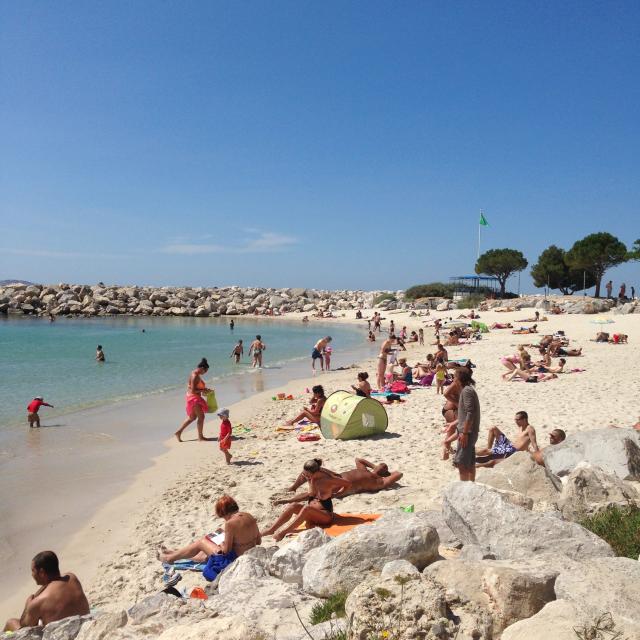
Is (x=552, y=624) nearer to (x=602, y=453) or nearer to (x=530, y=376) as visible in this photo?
(x=602, y=453)

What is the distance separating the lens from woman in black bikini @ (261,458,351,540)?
20.1ft

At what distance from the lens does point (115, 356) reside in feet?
96.2

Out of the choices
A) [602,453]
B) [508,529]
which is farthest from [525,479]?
[508,529]

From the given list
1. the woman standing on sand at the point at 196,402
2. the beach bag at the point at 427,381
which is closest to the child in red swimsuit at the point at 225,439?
the woman standing on sand at the point at 196,402

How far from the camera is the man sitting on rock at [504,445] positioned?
8062 mm

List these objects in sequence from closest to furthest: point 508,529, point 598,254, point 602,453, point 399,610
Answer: point 399,610 → point 508,529 → point 602,453 → point 598,254

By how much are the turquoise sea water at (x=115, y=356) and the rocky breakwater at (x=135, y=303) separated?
10.5 metres

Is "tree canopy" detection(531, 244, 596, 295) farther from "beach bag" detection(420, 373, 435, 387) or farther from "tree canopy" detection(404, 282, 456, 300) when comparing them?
"beach bag" detection(420, 373, 435, 387)

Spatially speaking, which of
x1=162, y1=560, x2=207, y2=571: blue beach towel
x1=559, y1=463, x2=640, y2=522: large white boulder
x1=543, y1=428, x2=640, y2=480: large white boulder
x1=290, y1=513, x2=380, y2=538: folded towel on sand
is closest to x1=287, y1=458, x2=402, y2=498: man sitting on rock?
x1=290, y1=513, x2=380, y2=538: folded towel on sand

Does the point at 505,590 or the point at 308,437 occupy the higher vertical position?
the point at 505,590

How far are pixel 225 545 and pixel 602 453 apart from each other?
14.7 ft

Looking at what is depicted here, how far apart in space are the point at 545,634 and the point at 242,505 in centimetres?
524

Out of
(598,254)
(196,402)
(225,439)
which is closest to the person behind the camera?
(225,439)

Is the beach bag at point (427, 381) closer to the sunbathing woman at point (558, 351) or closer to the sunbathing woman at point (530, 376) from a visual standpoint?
the sunbathing woman at point (530, 376)
